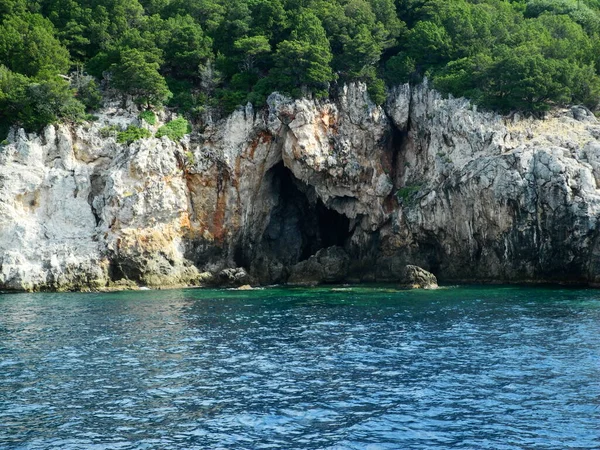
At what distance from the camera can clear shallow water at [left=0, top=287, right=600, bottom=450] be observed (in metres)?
16.5

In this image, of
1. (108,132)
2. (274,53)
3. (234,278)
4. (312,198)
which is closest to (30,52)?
(108,132)

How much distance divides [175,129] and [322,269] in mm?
16519

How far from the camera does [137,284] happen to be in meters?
51.4

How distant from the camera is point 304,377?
21.8m

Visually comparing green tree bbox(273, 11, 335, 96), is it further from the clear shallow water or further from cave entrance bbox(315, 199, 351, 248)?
the clear shallow water

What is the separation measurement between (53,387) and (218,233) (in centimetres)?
3552

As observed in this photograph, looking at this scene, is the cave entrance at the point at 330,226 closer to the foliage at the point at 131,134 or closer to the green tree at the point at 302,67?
the green tree at the point at 302,67

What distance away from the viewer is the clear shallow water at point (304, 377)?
16.5m

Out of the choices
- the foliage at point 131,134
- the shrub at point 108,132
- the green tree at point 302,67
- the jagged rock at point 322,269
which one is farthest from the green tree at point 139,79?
the jagged rock at point 322,269

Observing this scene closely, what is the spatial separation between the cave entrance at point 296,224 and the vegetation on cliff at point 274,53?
8.06 m

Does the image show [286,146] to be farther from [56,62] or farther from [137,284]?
[56,62]

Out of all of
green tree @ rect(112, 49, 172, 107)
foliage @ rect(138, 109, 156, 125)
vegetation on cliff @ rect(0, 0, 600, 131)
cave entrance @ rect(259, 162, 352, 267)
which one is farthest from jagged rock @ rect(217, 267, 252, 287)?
green tree @ rect(112, 49, 172, 107)

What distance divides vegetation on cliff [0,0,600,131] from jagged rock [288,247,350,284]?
13560mm

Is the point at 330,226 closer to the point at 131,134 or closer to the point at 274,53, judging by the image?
Result: the point at 274,53
